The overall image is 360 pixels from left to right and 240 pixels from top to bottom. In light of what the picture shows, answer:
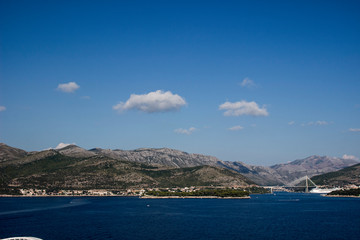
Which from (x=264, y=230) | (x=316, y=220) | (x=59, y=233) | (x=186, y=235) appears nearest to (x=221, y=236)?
(x=186, y=235)

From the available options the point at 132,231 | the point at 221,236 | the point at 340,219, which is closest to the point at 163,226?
the point at 132,231

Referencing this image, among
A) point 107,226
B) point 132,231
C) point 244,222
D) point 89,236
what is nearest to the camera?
point 89,236

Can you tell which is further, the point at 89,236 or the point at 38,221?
the point at 38,221

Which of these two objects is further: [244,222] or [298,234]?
[244,222]

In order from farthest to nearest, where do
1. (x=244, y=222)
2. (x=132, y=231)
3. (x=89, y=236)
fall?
(x=244, y=222)
(x=132, y=231)
(x=89, y=236)

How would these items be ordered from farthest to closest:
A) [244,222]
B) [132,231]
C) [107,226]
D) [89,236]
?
1. [244,222]
2. [107,226]
3. [132,231]
4. [89,236]

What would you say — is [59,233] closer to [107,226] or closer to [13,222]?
[107,226]

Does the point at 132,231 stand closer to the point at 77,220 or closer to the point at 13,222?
the point at 77,220

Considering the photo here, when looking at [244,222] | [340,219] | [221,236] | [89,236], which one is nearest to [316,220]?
[340,219]
